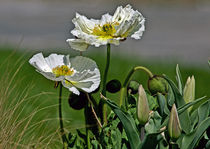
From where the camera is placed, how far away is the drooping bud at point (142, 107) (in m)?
1.31

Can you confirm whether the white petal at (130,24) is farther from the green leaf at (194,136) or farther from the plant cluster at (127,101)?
the green leaf at (194,136)

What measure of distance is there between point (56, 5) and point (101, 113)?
5.56 metres

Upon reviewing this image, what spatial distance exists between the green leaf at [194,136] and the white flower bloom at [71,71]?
0.31m

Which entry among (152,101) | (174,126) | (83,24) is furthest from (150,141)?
(83,24)

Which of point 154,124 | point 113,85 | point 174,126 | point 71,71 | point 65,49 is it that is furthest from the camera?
point 65,49

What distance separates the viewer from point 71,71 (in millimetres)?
1511

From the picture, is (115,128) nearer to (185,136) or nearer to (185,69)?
(185,136)

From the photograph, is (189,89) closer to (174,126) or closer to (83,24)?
(174,126)

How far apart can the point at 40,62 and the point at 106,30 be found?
0.78 feet

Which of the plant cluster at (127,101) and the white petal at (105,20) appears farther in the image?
the white petal at (105,20)

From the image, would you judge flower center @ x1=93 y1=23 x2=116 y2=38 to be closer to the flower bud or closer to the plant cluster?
the plant cluster

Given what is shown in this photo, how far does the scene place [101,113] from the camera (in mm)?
1646

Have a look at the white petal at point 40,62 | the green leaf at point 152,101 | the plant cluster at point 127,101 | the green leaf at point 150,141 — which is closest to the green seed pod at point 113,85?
the plant cluster at point 127,101

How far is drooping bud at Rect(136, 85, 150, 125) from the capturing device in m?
1.31
